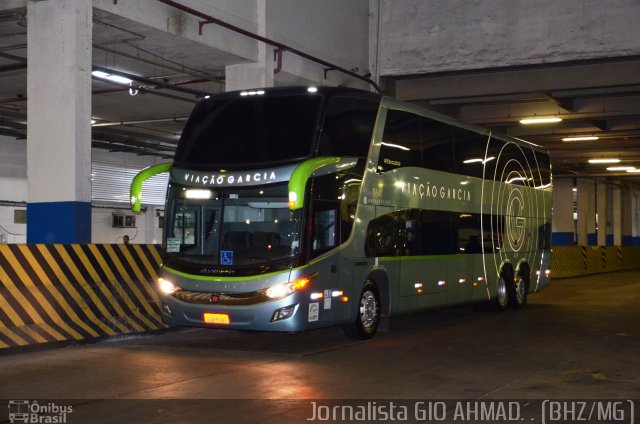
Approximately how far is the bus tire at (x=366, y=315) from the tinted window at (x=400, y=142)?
6.65 feet

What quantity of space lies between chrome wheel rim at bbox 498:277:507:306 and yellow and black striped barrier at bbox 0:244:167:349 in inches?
320

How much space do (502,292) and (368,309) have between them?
21.4 feet

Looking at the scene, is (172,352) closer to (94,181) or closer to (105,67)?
(105,67)

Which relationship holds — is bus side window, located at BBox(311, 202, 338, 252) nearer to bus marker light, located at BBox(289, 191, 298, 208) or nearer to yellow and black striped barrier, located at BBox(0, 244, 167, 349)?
bus marker light, located at BBox(289, 191, 298, 208)

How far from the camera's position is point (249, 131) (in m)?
13.7

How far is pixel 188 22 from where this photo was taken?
1762 cm

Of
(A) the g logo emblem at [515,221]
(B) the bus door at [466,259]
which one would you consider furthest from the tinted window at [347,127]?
(A) the g logo emblem at [515,221]

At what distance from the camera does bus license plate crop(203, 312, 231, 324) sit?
510 inches

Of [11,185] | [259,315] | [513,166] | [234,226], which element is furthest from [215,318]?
[11,185]

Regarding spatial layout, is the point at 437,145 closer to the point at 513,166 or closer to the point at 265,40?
the point at 513,166

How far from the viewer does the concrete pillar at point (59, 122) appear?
14797 millimetres

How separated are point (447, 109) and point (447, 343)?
1523cm

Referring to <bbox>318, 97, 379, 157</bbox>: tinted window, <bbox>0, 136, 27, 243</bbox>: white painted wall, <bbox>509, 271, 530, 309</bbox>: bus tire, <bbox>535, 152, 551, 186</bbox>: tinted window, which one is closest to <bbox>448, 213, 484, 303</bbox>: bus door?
<bbox>509, 271, 530, 309</bbox>: bus tire

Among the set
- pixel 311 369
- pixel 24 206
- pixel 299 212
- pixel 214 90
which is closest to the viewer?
pixel 311 369
